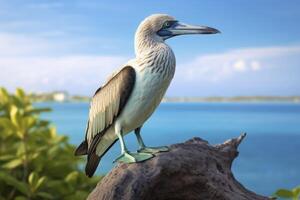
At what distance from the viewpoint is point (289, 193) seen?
377cm

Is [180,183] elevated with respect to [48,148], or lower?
elevated

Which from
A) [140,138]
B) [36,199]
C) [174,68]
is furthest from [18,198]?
[174,68]

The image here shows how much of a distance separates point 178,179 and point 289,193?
1.22 meters

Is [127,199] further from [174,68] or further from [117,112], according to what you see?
[174,68]

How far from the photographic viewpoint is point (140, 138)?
312 cm

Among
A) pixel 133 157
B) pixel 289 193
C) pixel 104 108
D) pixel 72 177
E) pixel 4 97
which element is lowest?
pixel 72 177

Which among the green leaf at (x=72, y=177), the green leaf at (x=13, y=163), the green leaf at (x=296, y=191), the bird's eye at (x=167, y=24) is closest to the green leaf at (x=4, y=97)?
the green leaf at (x=13, y=163)

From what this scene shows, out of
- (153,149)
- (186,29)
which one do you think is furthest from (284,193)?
(186,29)

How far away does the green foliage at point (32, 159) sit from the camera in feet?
16.6

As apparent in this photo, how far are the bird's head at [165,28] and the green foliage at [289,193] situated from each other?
4.61ft

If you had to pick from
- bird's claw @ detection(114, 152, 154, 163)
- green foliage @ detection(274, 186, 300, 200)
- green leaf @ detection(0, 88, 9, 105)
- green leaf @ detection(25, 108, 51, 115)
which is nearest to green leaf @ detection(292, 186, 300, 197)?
green foliage @ detection(274, 186, 300, 200)

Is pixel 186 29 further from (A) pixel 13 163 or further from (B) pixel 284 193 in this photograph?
(A) pixel 13 163

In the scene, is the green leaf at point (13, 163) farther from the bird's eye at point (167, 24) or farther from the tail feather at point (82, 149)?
the bird's eye at point (167, 24)

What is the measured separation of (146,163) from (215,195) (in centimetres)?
46
